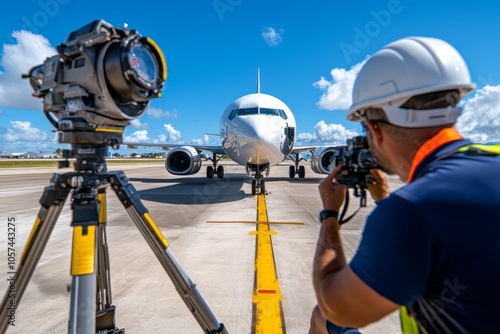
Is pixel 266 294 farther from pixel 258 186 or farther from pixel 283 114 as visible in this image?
pixel 283 114

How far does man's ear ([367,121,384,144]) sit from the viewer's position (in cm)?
132

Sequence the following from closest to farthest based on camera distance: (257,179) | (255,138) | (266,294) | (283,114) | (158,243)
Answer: (158,243)
(266,294)
(255,138)
(257,179)
(283,114)

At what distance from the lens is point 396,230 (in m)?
0.91

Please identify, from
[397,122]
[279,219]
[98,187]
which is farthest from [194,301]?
[279,219]

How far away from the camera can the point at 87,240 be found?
1.48m

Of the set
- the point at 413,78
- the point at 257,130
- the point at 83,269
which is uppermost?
the point at 257,130

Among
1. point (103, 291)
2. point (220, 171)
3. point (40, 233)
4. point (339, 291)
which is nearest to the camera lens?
point (339, 291)

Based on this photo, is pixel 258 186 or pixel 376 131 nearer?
pixel 376 131

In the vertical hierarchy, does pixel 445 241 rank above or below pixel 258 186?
above

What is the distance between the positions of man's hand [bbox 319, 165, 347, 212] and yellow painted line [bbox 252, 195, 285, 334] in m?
1.60

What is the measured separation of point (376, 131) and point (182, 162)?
42.1 feet

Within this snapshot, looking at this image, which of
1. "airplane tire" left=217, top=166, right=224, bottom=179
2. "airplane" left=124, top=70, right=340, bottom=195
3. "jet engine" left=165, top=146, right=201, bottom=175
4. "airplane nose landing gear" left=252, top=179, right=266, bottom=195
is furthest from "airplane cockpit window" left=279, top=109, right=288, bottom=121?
"airplane tire" left=217, top=166, right=224, bottom=179

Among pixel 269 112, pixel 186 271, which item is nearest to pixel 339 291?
pixel 186 271

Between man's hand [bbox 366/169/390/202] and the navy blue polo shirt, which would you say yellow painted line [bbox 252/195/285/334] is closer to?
man's hand [bbox 366/169/390/202]
